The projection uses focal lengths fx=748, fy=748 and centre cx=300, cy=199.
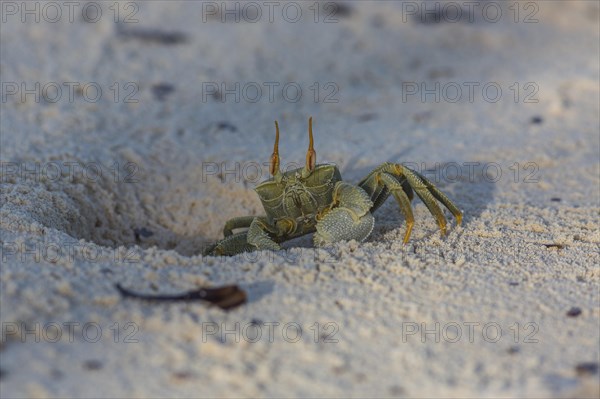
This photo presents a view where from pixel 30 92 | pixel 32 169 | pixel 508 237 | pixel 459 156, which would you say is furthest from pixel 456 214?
pixel 30 92

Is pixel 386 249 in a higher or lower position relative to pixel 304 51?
lower

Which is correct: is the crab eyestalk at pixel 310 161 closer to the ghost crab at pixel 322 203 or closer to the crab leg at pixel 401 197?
the ghost crab at pixel 322 203

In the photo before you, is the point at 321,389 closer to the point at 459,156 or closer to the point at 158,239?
the point at 158,239

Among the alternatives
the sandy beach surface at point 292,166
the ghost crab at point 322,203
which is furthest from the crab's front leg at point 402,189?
the sandy beach surface at point 292,166

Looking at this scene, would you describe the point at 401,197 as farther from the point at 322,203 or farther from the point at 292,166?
the point at 292,166

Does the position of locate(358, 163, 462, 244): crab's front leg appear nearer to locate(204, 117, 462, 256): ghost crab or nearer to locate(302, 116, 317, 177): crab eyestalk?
locate(204, 117, 462, 256): ghost crab

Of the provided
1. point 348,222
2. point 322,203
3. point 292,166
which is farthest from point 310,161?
point 292,166
